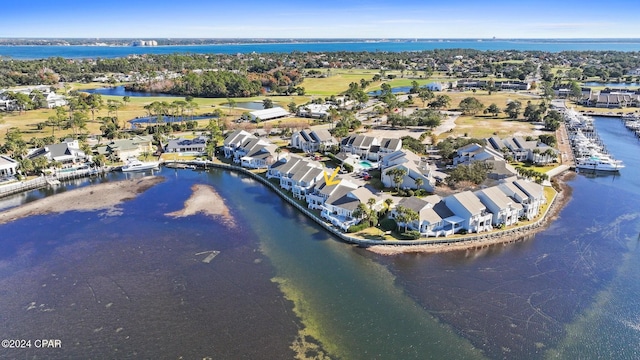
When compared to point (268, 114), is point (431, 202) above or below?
below

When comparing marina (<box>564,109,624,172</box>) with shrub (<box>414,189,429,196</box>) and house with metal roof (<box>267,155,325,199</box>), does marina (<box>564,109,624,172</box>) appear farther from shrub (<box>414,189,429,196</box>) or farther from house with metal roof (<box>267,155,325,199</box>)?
house with metal roof (<box>267,155,325,199</box>)

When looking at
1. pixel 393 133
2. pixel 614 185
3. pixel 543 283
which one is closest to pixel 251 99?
pixel 393 133

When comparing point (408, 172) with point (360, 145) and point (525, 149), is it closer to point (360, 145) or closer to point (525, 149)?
point (360, 145)

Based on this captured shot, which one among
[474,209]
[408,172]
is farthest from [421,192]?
[474,209]

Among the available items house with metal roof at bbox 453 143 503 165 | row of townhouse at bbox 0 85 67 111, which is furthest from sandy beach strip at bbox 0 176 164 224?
row of townhouse at bbox 0 85 67 111

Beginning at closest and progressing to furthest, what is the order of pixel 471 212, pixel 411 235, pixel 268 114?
pixel 411 235, pixel 471 212, pixel 268 114

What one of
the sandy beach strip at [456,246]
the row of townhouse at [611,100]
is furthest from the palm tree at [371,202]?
the row of townhouse at [611,100]

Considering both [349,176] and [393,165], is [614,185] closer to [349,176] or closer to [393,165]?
[393,165]
